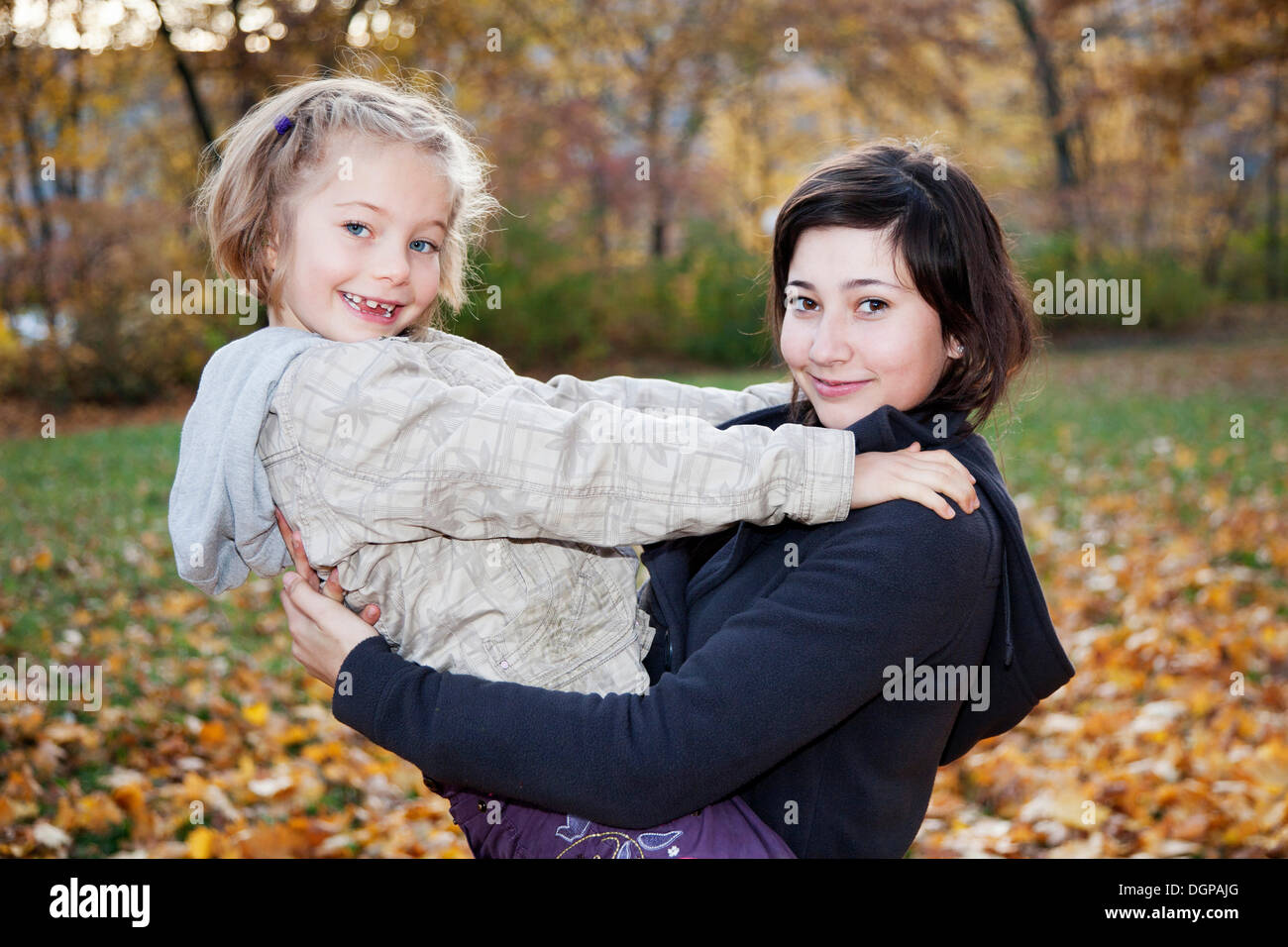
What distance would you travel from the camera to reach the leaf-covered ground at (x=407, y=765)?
12.8ft

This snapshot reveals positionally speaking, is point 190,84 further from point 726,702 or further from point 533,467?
point 726,702

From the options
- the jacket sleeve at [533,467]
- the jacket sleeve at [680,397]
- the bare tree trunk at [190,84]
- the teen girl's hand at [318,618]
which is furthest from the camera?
the bare tree trunk at [190,84]

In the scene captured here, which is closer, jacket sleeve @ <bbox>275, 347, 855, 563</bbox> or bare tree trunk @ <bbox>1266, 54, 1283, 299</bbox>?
jacket sleeve @ <bbox>275, 347, 855, 563</bbox>

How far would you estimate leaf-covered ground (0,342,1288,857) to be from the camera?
3893 millimetres

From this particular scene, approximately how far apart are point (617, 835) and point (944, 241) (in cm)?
114

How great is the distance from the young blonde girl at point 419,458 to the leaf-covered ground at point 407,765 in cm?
102

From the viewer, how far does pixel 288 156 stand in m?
2.18

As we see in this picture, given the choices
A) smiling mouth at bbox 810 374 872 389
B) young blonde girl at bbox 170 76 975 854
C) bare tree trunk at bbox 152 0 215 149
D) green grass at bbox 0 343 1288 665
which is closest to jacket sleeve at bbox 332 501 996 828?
young blonde girl at bbox 170 76 975 854

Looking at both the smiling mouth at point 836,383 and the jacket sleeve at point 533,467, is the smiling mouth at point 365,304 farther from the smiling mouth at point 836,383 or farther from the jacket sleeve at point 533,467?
the smiling mouth at point 836,383

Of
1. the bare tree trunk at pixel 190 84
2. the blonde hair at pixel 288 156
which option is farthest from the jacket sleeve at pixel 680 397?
the bare tree trunk at pixel 190 84

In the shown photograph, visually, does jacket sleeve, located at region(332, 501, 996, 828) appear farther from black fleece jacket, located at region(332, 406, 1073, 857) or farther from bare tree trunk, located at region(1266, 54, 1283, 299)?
bare tree trunk, located at region(1266, 54, 1283, 299)

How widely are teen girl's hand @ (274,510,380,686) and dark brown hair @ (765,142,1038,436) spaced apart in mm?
1042

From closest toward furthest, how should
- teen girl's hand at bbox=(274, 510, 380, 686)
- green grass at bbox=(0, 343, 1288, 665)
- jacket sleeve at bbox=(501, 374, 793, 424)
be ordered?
1. teen girl's hand at bbox=(274, 510, 380, 686)
2. jacket sleeve at bbox=(501, 374, 793, 424)
3. green grass at bbox=(0, 343, 1288, 665)

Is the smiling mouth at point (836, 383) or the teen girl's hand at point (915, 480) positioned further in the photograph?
the smiling mouth at point (836, 383)
